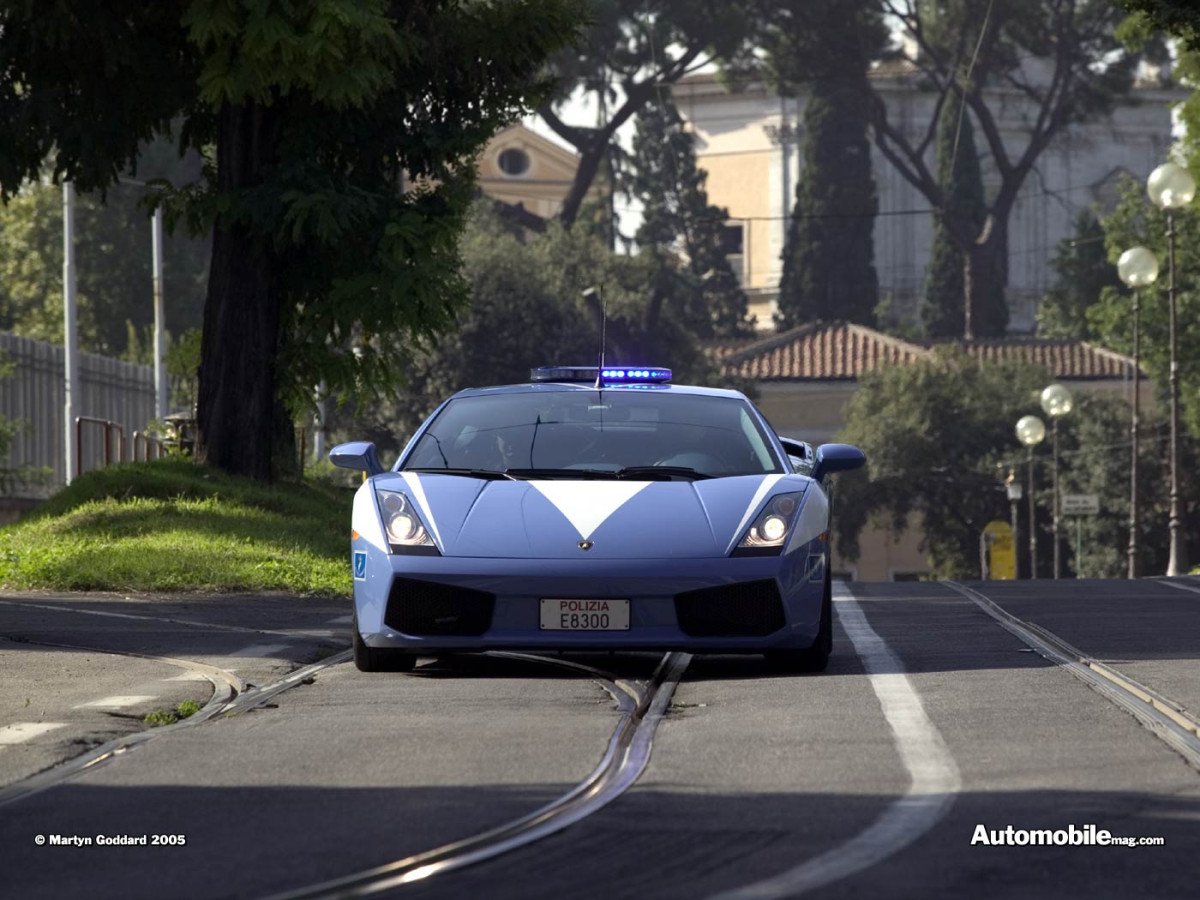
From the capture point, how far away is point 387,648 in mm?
10344

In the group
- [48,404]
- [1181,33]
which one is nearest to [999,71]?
[48,404]

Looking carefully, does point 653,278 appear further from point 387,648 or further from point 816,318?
point 387,648

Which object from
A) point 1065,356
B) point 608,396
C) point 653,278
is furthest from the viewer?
point 1065,356

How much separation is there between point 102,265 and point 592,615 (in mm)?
73139

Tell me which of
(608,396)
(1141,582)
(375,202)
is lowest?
(1141,582)

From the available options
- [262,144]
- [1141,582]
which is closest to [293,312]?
[262,144]

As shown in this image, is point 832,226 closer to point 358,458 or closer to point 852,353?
point 852,353

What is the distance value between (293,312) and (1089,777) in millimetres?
18194

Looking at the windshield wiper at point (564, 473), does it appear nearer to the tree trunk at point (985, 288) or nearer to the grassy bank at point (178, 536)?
the grassy bank at point (178, 536)

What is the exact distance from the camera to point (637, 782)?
6820 mm

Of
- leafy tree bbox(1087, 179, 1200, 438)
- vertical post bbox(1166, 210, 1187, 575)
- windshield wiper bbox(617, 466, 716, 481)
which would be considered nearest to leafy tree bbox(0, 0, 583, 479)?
windshield wiper bbox(617, 466, 716, 481)

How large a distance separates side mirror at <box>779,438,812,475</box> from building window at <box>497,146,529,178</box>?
10565 cm

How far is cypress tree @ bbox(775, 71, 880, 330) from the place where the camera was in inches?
3777

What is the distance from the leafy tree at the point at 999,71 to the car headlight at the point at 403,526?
2939 inches
